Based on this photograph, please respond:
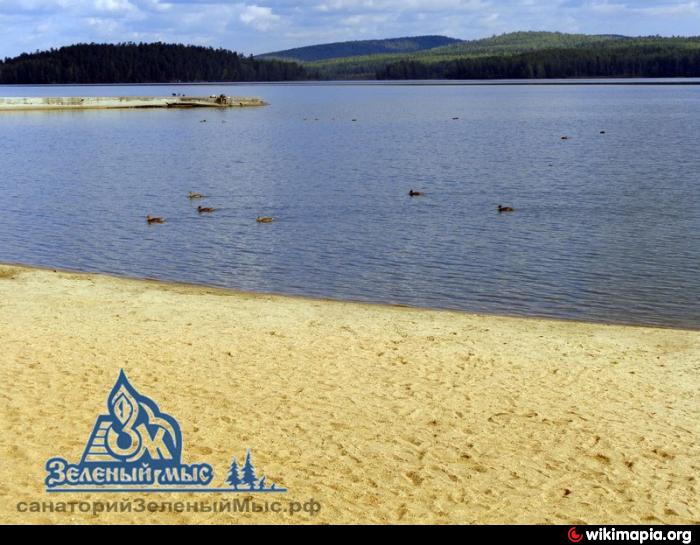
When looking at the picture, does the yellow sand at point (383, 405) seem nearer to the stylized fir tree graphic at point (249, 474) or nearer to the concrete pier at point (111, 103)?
the stylized fir tree graphic at point (249, 474)

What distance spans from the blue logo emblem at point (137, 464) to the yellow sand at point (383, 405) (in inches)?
7.0

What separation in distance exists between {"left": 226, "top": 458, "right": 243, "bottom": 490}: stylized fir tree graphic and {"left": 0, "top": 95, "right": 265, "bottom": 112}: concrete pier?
5062 inches

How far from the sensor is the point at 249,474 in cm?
955

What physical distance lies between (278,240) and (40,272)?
825 centimetres

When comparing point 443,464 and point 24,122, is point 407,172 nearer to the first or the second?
point 443,464

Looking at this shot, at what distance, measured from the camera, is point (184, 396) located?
39.1 ft

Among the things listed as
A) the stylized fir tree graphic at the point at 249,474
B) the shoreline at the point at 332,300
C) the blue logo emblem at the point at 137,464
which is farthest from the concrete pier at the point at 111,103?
the stylized fir tree graphic at the point at 249,474

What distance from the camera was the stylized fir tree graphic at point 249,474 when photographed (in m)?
9.36

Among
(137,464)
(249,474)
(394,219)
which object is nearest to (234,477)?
(249,474)

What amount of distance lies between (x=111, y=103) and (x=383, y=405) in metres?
136

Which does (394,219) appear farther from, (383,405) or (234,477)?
(234,477)

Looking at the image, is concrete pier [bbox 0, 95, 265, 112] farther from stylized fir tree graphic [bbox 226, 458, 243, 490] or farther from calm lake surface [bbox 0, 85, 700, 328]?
stylized fir tree graphic [bbox 226, 458, 243, 490]

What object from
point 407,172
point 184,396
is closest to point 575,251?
point 184,396

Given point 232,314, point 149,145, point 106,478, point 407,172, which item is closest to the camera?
point 106,478
